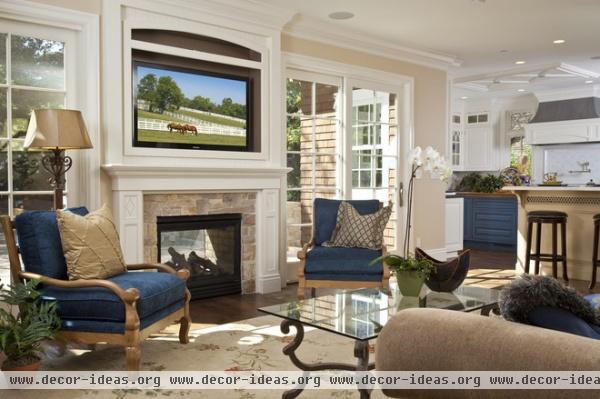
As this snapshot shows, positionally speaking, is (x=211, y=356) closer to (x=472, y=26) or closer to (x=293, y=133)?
(x=293, y=133)

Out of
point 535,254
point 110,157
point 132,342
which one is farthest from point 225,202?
point 535,254

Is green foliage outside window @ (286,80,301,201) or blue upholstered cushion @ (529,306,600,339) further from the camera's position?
green foliage outside window @ (286,80,301,201)

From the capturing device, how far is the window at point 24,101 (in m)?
3.76

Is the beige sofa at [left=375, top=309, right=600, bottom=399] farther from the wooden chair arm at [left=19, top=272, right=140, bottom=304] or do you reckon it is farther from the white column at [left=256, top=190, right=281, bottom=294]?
the white column at [left=256, top=190, right=281, bottom=294]

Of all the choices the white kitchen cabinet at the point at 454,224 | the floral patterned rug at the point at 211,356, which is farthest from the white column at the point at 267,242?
the white kitchen cabinet at the point at 454,224

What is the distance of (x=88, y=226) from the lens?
3.07 m

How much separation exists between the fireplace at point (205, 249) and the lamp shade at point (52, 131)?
1198 millimetres

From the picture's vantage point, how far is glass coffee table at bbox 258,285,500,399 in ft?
7.59

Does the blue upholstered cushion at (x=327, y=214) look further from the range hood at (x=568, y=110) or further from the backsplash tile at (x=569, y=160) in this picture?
the backsplash tile at (x=569, y=160)

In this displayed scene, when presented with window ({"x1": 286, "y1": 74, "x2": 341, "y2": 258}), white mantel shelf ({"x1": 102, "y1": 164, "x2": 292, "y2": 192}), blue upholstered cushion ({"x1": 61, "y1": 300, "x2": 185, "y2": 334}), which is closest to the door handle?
window ({"x1": 286, "y1": 74, "x2": 341, "y2": 258})

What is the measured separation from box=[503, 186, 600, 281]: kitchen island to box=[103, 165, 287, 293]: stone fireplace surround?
10.1ft

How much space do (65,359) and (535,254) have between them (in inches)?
192

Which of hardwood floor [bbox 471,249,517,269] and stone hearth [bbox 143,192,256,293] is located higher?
stone hearth [bbox 143,192,256,293]

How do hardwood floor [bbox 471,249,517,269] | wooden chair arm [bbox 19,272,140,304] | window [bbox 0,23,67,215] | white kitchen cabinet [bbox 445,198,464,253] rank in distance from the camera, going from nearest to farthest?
wooden chair arm [bbox 19,272,140,304] < window [bbox 0,23,67,215] < hardwood floor [bbox 471,249,517,269] < white kitchen cabinet [bbox 445,198,464,253]
